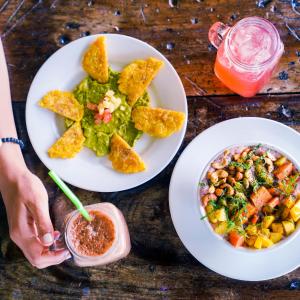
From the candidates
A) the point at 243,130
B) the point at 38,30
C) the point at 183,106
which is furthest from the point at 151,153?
the point at 38,30

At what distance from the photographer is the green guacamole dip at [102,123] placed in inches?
68.3

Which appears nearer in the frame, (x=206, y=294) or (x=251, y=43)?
(x=251, y=43)

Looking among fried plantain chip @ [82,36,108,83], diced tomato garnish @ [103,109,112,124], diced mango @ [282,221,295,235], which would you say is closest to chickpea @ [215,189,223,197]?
diced mango @ [282,221,295,235]

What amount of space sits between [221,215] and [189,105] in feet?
1.34

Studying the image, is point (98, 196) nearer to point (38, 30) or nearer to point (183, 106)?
point (183, 106)

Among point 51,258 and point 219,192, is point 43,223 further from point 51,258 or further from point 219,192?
point 219,192

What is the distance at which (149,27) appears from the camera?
179 cm

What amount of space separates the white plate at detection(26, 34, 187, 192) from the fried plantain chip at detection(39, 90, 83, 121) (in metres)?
0.03

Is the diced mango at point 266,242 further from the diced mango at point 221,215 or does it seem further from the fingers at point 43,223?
the fingers at point 43,223

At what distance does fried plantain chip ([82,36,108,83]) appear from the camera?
169cm

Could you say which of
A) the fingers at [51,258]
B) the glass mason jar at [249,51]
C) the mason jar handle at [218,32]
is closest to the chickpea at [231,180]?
the glass mason jar at [249,51]

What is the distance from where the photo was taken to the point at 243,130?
1658 mm

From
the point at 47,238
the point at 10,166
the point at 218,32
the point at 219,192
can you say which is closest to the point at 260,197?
the point at 219,192

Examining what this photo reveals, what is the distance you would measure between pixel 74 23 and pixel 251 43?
0.63m
